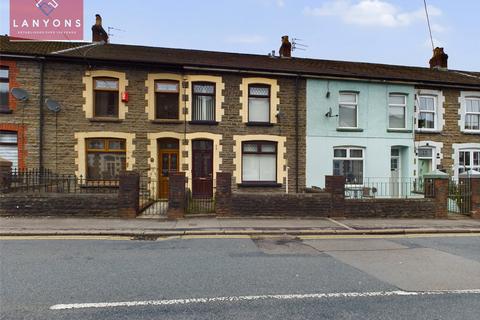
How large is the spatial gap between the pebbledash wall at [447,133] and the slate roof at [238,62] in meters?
0.60

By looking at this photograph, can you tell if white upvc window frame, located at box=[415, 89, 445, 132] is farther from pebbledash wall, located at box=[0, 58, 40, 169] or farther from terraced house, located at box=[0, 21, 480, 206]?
pebbledash wall, located at box=[0, 58, 40, 169]

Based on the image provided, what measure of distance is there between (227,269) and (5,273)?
358 centimetres

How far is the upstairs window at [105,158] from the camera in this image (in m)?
13.5

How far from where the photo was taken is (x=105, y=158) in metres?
13.6

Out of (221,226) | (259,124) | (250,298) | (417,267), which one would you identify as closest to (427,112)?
(259,124)

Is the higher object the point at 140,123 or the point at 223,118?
the point at 223,118

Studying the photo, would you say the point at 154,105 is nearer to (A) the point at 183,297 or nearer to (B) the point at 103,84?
(B) the point at 103,84

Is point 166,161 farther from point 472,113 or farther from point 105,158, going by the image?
point 472,113

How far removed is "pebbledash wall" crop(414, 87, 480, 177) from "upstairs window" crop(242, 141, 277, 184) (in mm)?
7581

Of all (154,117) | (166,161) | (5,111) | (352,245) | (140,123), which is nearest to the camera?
→ (352,245)

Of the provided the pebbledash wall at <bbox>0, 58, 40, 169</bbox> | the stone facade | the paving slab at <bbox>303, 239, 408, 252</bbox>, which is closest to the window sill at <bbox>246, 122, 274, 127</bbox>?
the stone facade

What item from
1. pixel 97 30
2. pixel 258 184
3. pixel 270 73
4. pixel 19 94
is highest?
pixel 97 30

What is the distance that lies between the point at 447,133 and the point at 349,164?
5.74m

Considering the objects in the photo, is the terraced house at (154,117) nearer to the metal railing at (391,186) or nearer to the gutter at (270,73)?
the gutter at (270,73)
